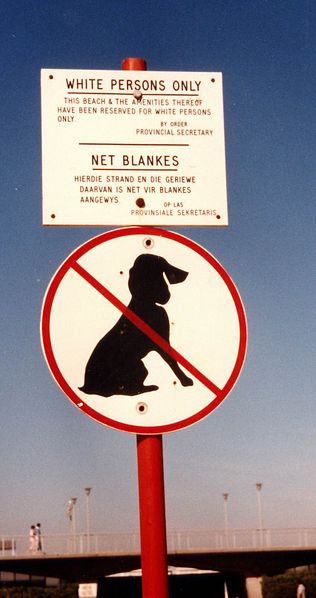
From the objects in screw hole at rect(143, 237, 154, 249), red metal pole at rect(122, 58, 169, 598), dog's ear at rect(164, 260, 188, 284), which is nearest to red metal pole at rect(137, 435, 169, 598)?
red metal pole at rect(122, 58, 169, 598)

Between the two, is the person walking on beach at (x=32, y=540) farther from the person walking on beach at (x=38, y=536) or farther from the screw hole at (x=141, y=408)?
the screw hole at (x=141, y=408)

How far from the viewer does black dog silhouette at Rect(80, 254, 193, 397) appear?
131 inches

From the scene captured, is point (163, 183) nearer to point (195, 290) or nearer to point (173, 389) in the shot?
point (195, 290)

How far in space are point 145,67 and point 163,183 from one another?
55 centimetres

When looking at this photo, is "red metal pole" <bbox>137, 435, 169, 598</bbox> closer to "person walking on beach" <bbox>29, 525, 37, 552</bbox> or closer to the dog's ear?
A: the dog's ear

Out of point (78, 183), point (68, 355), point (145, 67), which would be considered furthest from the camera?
point (145, 67)

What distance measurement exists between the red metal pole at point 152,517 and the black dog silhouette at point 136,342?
219 millimetres

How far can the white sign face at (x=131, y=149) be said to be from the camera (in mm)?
3562

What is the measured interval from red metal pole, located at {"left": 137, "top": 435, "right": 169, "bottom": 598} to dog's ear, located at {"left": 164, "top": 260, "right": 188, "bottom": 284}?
0.60m

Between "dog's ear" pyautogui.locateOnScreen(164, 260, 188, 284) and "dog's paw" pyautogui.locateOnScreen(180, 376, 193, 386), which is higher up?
"dog's ear" pyautogui.locateOnScreen(164, 260, 188, 284)

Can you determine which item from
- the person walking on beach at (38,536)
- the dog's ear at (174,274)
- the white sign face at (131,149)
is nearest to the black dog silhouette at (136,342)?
the dog's ear at (174,274)

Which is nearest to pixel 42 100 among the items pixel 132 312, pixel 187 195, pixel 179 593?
pixel 187 195

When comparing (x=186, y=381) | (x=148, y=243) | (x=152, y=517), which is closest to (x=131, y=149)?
(x=148, y=243)

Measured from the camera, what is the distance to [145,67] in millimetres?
3824
